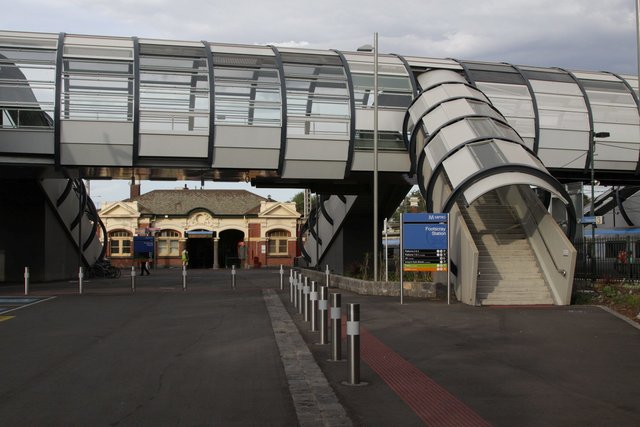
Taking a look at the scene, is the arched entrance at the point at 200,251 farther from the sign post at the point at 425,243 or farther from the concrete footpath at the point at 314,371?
the concrete footpath at the point at 314,371

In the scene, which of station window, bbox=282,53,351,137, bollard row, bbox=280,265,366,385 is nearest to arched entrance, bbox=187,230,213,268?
station window, bbox=282,53,351,137

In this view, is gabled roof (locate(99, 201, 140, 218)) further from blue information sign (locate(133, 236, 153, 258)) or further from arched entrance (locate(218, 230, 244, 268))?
blue information sign (locate(133, 236, 153, 258))

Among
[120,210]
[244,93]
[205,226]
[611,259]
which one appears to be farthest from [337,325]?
[120,210]

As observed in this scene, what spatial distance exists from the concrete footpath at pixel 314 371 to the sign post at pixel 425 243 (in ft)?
8.17

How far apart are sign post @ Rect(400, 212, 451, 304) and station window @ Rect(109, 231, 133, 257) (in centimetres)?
4967

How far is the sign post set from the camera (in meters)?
17.3

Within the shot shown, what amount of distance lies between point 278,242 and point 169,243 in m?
10.6

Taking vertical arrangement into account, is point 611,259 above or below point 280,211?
below

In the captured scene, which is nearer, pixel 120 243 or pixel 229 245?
pixel 120 243

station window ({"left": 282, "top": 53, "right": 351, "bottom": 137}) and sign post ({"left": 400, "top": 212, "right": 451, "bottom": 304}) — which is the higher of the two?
station window ({"left": 282, "top": 53, "right": 351, "bottom": 137})

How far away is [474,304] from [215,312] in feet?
21.1

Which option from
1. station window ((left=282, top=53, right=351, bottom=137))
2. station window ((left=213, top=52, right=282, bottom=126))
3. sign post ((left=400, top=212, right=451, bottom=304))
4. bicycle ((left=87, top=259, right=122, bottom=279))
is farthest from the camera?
bicycle ((left=87, top=259, right=122, bottom=279))

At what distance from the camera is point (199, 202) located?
212 ft

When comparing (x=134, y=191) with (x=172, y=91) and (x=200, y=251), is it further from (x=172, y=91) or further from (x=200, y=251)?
(x=172, y=91)
